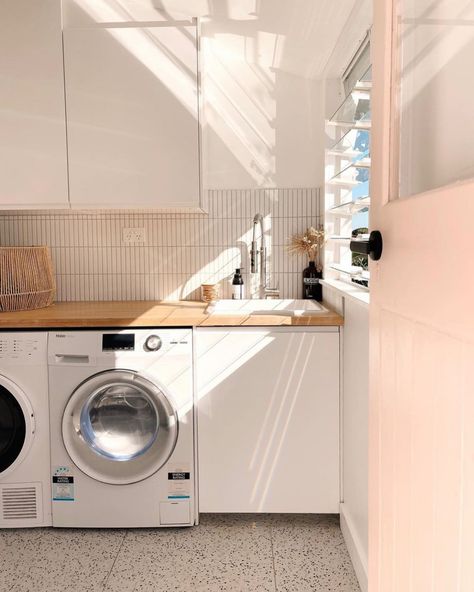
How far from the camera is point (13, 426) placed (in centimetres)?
225

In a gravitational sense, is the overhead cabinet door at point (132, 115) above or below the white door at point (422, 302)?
above

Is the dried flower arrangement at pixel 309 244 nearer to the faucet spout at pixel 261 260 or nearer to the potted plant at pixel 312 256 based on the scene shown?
the potted plant at pixel 312 256

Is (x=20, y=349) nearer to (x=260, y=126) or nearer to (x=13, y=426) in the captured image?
(x=13, y=426)

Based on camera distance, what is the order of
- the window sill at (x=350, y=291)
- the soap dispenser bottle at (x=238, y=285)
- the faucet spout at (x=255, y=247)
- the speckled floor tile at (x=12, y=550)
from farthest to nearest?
1. the soap dispenser bottle at (x=238, y=285)
2. the faucet spout at (x=255, y=247)
3. the speckled floor tile at (x=12, y=550)
4. the window sill at (x=350, y=291)

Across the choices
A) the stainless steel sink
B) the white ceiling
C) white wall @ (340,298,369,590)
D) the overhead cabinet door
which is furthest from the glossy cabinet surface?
white wall @ (340,298,369,590)

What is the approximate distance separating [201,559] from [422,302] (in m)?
1.70

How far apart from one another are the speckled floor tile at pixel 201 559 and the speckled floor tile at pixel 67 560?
0.06 m

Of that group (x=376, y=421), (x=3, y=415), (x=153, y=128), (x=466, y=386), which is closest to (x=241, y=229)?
(x=153, y=128)

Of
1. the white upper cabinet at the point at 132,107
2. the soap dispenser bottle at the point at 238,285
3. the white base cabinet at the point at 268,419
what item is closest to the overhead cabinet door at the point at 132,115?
the white upper cabinet at the point at 132,107

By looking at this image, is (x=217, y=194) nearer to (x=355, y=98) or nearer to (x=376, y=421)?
(x=355, y=98)

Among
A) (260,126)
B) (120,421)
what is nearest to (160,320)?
(120,421)

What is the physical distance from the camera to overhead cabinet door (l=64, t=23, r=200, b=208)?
2.39m

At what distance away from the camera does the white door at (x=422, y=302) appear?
65cm

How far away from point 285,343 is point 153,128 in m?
1.19
